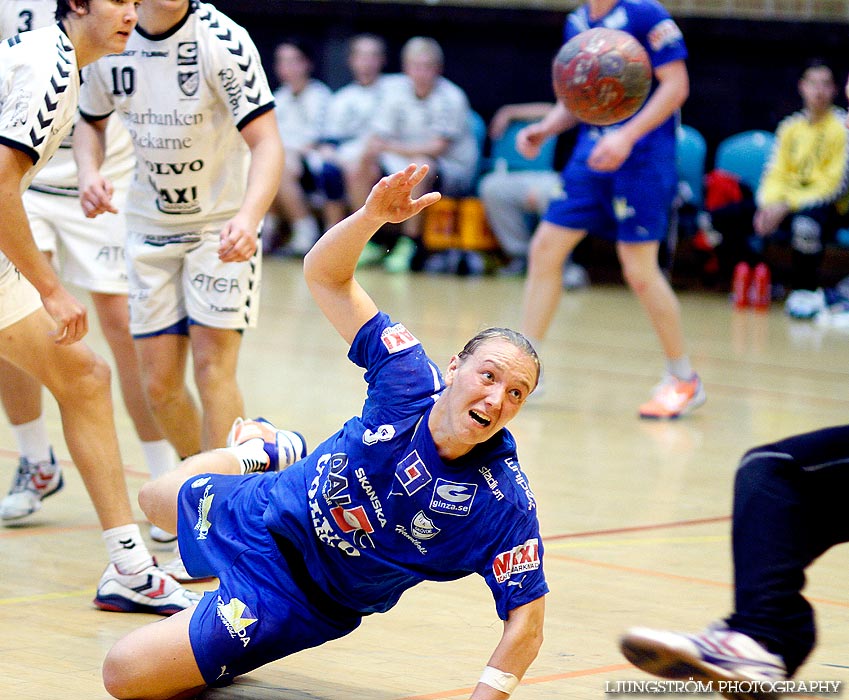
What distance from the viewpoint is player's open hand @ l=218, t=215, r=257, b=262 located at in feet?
14.0

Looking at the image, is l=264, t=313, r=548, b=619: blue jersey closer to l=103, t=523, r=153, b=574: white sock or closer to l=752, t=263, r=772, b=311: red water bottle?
l=103, t=523, r=153, b=574: white sock

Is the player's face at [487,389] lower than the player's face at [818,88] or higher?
higher

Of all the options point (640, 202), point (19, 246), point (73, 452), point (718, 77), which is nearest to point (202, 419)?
point (73, 452)

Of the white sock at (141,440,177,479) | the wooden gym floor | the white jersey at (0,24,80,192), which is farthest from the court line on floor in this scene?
the white sock at (141,440,177,479)

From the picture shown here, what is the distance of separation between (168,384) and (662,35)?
139 inches

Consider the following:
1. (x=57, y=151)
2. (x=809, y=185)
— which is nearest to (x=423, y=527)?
(x=57, y=151)

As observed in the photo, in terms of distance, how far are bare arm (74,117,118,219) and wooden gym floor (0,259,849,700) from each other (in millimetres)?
1085

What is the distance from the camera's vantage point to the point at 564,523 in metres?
5.06

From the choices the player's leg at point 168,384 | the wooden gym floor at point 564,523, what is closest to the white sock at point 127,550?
the wooden gym floor at point 564,523

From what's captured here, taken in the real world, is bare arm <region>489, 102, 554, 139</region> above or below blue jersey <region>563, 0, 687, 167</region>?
below

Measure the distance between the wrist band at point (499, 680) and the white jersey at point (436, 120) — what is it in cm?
1075

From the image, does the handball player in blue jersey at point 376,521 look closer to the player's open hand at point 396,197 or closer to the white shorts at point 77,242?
the player's open hand at point 396,197

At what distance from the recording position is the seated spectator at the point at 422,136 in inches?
527

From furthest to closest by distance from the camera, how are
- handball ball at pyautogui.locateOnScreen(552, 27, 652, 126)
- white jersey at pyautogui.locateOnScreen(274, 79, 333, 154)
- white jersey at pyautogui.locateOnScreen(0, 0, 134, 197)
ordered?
white jersey at pyautogui.locateOnScreen(274, 79, 333, 154), handball ball at pyautogui.locateOnScreen(552, 27, 652, 126), white jersey at pyautogui.locateOnScreen(0, 0, 134, 197)
